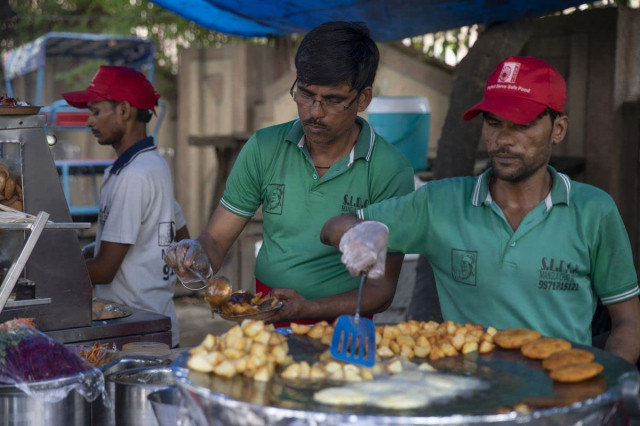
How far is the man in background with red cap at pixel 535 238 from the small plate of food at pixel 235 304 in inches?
10.0

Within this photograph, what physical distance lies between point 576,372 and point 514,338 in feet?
1.00

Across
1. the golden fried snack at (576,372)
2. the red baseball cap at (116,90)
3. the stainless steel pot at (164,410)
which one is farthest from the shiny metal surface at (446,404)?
the red baseball cap at (116,90)

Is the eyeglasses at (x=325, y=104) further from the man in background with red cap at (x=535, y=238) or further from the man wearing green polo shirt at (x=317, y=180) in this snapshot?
the man in background with red cap at (x=535, y=238)

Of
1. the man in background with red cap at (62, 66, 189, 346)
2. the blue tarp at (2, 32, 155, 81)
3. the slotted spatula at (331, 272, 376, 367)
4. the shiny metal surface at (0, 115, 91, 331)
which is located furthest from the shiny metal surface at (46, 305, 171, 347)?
the blue tarp at (2, 32, 155, 81)

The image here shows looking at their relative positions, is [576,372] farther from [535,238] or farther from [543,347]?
[535,238]

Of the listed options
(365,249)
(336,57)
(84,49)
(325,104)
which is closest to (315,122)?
(325,104)

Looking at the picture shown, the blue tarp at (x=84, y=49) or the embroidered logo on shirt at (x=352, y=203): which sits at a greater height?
the blue tarp at (x=84, y=49)

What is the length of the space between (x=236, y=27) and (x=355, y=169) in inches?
116

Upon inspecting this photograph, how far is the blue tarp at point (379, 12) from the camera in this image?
425 cm

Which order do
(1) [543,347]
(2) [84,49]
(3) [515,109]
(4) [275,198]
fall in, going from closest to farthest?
1. (1) [543,347]
2. (3) [515,109]
3. (4) [275,198]
4. (2) [84,49]

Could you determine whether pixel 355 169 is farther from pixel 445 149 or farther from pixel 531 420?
pixel 445 149

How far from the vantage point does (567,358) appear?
196cm

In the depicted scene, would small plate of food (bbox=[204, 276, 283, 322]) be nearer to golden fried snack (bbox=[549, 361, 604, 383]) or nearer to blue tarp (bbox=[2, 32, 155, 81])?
golden fried snack (bbox=[549, 361, 604, 383])

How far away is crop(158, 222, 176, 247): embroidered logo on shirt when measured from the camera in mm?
3557
